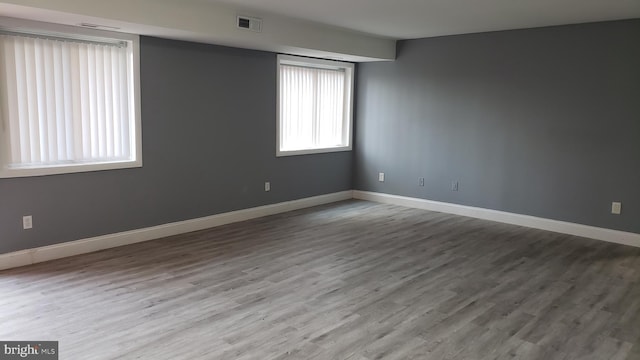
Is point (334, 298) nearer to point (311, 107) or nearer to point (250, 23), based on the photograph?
point (250, 23)

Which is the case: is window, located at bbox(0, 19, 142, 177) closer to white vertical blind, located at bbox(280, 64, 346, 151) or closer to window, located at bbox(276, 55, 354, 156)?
window, located at bbox(276, 55, 354, 156)

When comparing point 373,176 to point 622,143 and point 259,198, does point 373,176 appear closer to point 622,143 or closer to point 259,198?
point 259,198

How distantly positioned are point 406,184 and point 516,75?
2.05 metres

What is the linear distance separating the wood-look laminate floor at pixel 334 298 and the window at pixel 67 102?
0.91 metres

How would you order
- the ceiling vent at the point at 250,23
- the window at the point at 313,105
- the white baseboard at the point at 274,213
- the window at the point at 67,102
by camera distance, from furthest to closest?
the window at the point at 313,105, the ceiling vent at the point at 250,23, the white baseboard at the point at 274,213, the window at the point at 67,102

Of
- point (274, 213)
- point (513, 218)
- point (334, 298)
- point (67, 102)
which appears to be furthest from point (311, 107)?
point (334, 298)

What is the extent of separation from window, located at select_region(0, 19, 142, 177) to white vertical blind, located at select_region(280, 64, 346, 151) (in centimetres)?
219

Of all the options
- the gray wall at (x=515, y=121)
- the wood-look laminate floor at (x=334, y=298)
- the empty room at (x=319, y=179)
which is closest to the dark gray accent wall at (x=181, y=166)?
the empty room at (x=319, y=179)

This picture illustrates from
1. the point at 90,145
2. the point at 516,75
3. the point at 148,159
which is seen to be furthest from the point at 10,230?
the point at 516,75

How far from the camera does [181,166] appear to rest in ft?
18.0

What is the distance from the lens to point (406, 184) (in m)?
7.18

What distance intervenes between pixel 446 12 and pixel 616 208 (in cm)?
278

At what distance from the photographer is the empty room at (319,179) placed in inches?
130

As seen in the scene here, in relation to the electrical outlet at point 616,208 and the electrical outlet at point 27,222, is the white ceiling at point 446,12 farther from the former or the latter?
the electrical outlet at point 27,222
